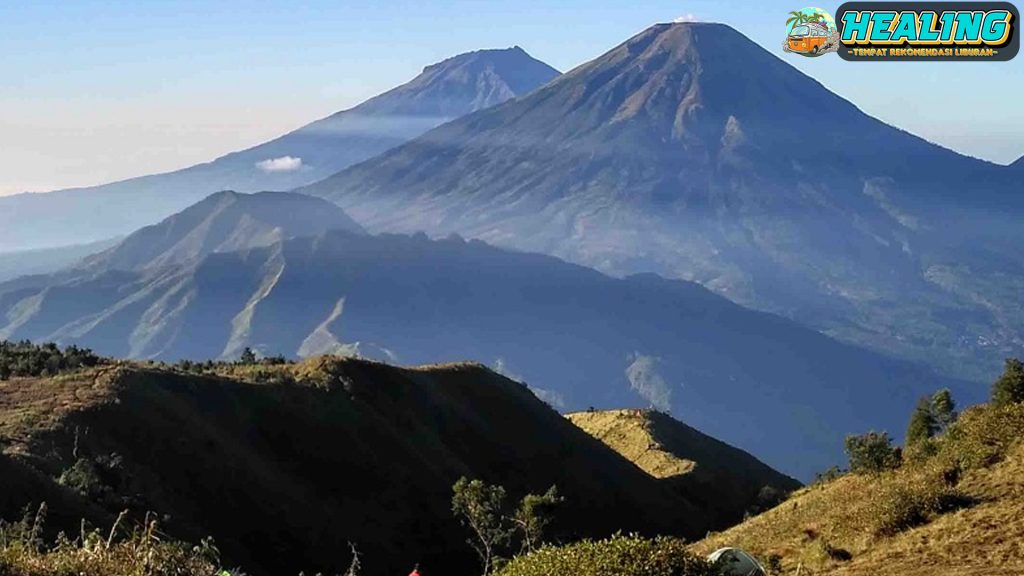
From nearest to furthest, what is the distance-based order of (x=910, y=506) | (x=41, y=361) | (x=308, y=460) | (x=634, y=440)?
(x=910, y=506) < (x=308, y=460) < (x=41, y=361) < (x=634, y=440)

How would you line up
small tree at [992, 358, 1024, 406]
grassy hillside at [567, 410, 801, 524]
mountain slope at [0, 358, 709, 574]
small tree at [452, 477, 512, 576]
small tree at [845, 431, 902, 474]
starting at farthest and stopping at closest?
grassy hillside at [567, 410, 801, 524] < small tree at [452, 477, 512, 576] < small tree at [992, 358, 1024, 406] < small tree at [845, 431, 902, 474] < mountain slope at [0, 358, 709, 574]

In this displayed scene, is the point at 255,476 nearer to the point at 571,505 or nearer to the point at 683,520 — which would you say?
the point at 571,505

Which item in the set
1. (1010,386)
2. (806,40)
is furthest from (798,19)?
(1010,386)

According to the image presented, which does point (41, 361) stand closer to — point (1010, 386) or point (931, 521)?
point (931, 521)

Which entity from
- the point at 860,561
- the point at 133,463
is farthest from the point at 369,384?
the point at 860,561

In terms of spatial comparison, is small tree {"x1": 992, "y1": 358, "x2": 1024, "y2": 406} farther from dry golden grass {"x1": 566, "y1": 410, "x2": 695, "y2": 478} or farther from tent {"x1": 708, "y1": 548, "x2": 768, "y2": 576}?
dry golden grass {"x1": 566, "y1": 410, "x2": 695, "y2": 478}

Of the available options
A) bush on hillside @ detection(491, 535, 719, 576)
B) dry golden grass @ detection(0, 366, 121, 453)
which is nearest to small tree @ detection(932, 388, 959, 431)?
bush on hillside @ detection(491, 535, 719, 576)

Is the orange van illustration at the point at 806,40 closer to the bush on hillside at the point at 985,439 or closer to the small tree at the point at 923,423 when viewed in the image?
the small tree at the point at 923,423
